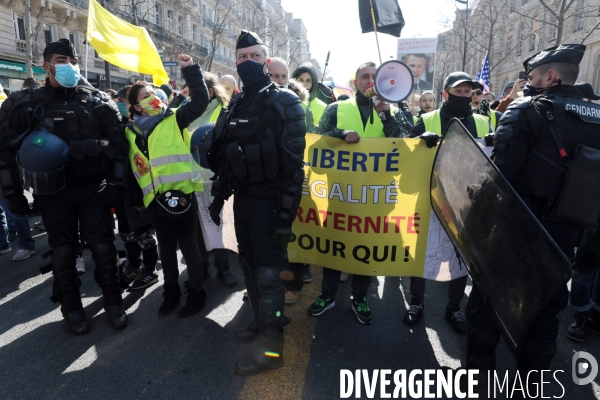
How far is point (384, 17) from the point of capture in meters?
4.55

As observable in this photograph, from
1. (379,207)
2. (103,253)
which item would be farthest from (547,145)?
(103,253)

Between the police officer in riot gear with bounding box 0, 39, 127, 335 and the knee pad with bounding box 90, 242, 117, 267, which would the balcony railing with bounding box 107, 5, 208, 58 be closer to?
the police officer in riot gear with bounding box 0, 39, 127, 335

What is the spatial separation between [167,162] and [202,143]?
1.85 ft

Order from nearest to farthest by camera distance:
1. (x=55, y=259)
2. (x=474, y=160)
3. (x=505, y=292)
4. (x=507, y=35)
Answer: (x=505, y=292) → (x=474, y=160) → (x=55, y=259) → (x=507, y=35)

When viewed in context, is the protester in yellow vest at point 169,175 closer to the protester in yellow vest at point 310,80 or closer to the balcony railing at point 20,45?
the protester in yellow vest at point 310,80

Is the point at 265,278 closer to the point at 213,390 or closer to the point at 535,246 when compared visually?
the point at 213,390

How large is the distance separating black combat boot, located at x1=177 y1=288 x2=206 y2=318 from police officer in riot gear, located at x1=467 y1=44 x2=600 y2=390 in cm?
224

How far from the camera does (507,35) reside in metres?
32.2

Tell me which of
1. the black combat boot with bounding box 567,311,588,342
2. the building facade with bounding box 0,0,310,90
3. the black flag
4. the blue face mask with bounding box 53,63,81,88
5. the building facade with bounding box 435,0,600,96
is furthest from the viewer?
the building facade with bounding box 435,0,600,96

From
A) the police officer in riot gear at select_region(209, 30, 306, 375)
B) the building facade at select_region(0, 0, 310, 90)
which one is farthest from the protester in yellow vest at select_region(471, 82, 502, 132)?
the building facade at select_region(0, 0, 310, 90)

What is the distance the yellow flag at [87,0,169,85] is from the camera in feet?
12.9

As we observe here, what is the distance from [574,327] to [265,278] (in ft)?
8.10

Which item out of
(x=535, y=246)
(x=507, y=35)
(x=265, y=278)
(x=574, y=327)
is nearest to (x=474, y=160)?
(x=535, y=246)

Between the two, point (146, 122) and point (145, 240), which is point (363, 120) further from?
point (145, 240)
